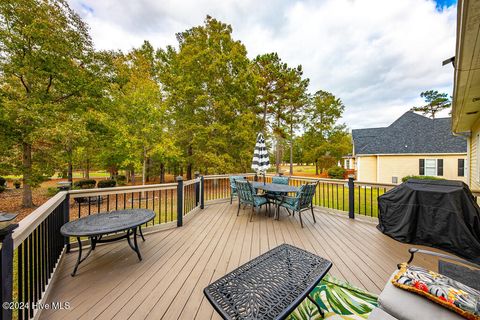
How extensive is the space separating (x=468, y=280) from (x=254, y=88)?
10.8m

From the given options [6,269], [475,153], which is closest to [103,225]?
[6,269]

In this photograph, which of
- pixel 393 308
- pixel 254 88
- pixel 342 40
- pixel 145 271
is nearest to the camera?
pixel 393 308

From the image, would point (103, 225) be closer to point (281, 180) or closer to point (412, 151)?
point (281, 180)

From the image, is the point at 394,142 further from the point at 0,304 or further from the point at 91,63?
the point at 91,63

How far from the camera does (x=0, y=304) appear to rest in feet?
3.01

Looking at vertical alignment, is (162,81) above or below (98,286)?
above

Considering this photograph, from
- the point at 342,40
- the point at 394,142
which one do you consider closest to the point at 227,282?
the point at 342,40

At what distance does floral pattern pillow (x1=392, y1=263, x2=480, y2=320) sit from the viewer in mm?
1002

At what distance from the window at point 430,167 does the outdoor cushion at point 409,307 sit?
13.5 m

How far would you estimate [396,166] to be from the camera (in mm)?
10984

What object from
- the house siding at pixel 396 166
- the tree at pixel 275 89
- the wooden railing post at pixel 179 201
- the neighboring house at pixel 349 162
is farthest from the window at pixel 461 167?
the wooden railing post at pixel 179 201

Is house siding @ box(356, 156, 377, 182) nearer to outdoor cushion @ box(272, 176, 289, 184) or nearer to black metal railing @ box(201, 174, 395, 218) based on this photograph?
black metal railing @ box(201, 174, 395, 218)

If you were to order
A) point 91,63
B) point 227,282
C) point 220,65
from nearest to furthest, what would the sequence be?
point 227,282
point 91,63
point 220,65

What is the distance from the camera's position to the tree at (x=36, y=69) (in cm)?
576
